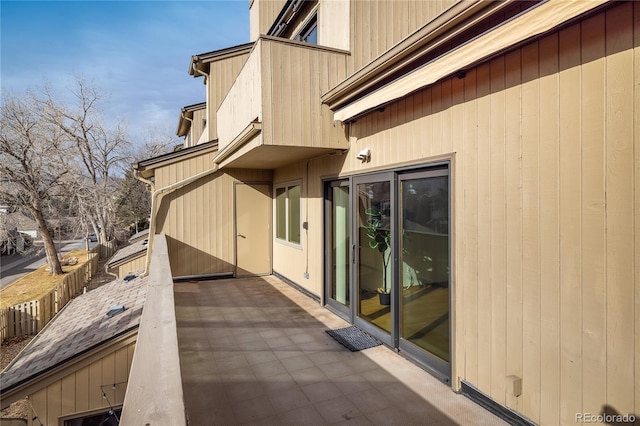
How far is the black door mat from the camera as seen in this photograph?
432 centimetres

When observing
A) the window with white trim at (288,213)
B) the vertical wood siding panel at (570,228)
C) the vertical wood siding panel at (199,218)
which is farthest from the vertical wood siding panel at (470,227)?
the vertical wood siding panel at (199,218)

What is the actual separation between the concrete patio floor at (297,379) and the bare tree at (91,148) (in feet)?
71.4

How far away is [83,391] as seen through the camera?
543 centimetres

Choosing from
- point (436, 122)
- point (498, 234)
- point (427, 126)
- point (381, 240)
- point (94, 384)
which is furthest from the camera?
point (94, 384)

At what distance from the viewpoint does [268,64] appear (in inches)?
182

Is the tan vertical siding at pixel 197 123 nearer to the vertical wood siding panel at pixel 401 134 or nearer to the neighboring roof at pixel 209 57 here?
the neighboring roof at pixel 209 57

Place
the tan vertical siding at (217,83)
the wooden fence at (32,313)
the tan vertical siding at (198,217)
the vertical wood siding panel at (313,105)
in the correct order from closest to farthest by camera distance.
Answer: the vertical wood siding panel at (313,105), the tan vertical siding at (198,217), the tan vertical siding at (217,83), the wooden fence at (32,313)

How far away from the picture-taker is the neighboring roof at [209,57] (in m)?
9.51

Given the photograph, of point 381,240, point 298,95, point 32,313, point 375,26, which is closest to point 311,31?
point 375,26

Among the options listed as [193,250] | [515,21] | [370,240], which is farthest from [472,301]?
[193,250]

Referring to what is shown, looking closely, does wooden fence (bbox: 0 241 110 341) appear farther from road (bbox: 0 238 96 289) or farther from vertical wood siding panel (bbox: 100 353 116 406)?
vertical wood siding panel (bbox: 100 353 116 406)

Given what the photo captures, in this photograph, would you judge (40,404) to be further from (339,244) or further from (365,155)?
(365,155)

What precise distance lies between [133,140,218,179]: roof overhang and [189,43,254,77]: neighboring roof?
300cm

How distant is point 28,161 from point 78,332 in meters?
17.1
